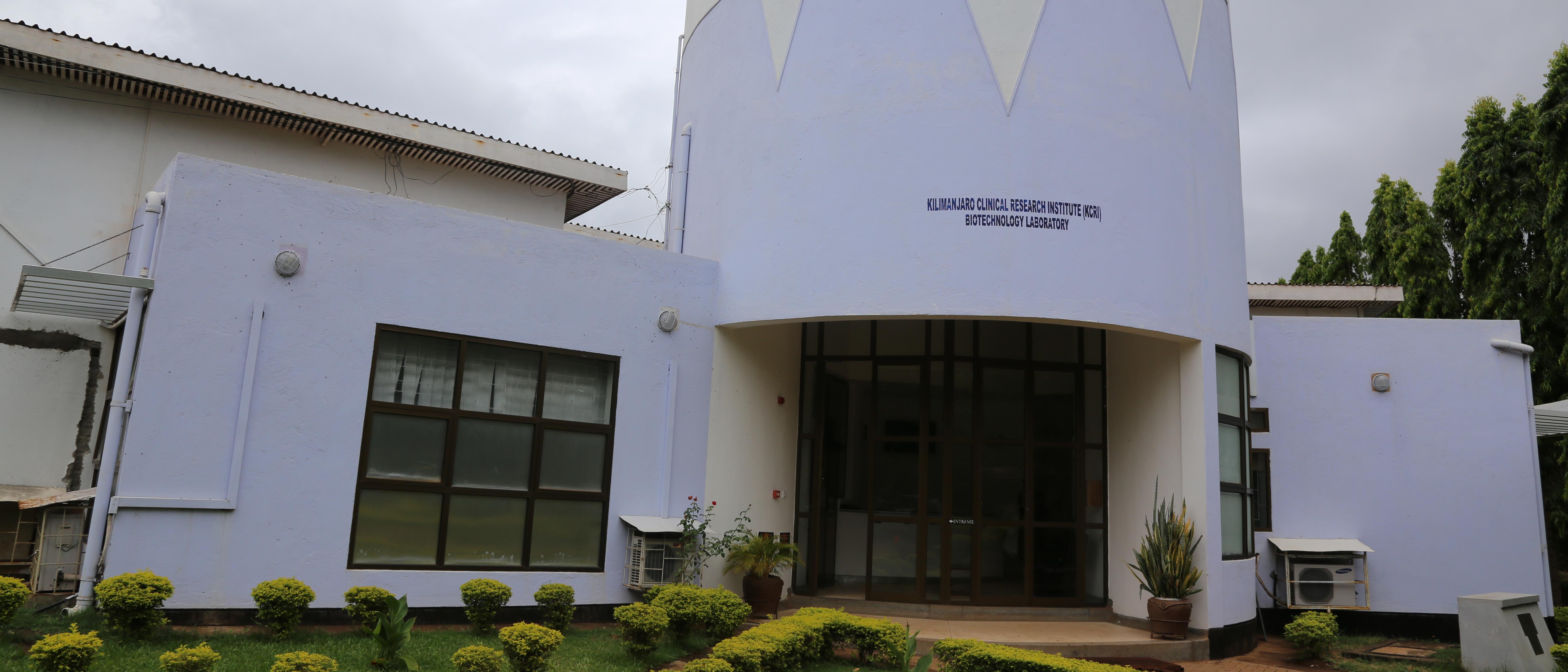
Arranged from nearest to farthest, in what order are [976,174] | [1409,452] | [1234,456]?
1. [976,174]
2. [1234,456]
3. [1409,452]

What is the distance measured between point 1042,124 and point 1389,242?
60.6 feet

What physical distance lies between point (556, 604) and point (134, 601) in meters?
2.92

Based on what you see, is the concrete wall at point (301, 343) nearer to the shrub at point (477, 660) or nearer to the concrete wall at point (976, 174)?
the concrete wall at point (976, 174)

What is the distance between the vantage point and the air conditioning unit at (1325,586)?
1085cm

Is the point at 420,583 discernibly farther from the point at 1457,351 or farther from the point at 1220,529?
the point at 1457,351

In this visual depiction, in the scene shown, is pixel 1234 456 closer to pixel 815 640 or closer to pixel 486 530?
pixel 815 640

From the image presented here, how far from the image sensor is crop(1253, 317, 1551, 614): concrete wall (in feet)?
36.8

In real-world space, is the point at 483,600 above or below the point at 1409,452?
below

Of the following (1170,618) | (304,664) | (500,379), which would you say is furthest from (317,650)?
(1170,618)

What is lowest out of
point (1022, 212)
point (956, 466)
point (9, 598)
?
point (9, 598)

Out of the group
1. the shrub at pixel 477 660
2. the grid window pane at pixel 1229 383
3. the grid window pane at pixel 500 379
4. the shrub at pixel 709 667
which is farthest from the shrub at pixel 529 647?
the grid window pane at pixel 1229 383

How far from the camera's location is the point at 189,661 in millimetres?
5094

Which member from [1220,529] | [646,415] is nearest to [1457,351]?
[1220,529]

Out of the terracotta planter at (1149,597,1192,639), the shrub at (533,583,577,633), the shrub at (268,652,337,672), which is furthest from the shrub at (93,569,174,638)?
the terracotta planter at (1149,597,1192,639)
